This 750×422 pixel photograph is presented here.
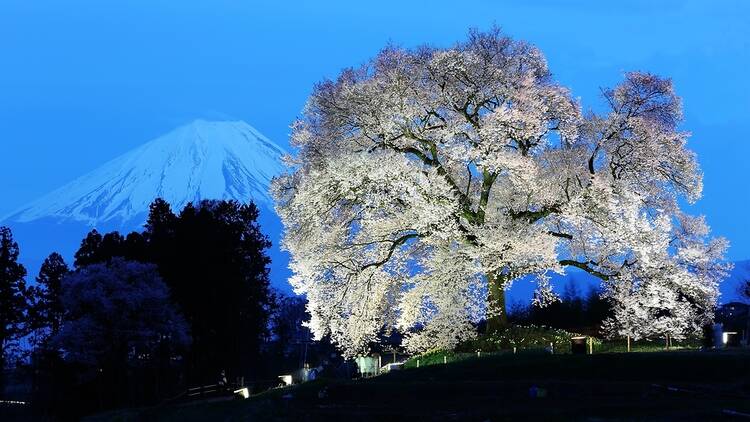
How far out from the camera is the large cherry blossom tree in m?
37.8

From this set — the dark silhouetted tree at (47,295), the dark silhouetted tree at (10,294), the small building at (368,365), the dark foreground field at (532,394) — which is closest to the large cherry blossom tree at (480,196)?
the small building at (368,365)

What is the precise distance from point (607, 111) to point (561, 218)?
5572 mm

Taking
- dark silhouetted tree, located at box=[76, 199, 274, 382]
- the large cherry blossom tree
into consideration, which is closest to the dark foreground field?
the large cherry blossom tree

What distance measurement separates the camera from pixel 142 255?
2313 inches

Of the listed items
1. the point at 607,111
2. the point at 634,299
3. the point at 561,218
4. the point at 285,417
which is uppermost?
the point at 607,111

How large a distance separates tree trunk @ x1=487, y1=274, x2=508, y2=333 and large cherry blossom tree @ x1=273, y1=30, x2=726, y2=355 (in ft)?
0.22

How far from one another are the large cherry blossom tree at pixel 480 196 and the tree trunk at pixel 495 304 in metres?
0.07

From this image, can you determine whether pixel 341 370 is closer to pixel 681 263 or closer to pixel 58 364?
pixel 58 364

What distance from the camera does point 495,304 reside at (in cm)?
4147

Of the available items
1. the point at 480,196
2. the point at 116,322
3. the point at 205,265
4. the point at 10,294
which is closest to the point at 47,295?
the point at 10,294

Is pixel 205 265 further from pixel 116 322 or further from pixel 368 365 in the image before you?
pixel 368 365

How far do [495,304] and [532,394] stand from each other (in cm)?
1616

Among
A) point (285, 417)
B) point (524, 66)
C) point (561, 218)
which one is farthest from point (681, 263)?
point (285, 417)

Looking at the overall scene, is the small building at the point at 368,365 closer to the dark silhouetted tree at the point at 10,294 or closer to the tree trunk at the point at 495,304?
the tree trunk at the point at 495,304
